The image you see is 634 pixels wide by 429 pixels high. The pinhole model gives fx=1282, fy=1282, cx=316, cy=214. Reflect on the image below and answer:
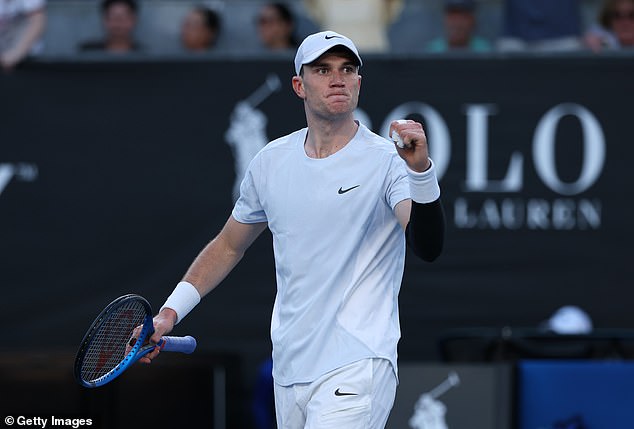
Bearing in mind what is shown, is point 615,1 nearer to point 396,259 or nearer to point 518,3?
point 518,3

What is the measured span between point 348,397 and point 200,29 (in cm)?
558

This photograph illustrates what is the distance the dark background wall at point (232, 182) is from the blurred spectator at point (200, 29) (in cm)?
79

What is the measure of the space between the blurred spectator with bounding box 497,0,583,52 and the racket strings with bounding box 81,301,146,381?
17.4 ft

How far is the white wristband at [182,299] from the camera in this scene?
5062mm

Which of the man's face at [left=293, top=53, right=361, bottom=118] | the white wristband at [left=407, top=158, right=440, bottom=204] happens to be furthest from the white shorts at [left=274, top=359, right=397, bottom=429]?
the man's face at [left=293, top=53, right=361, bottom=118]

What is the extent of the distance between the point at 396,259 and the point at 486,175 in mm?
4124

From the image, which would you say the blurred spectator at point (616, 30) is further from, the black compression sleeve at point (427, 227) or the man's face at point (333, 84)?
the black compression sleeve at point (427, 227)

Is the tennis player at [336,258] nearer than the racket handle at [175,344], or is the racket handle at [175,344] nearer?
the tennis player at [336,258]

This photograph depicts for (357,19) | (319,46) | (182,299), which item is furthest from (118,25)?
(319,46)

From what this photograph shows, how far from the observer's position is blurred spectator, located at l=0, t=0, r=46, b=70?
896cm

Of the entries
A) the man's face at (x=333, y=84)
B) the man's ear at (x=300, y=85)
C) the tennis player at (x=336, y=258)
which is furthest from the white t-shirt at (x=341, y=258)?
the man's ear at (x=300, y=85)

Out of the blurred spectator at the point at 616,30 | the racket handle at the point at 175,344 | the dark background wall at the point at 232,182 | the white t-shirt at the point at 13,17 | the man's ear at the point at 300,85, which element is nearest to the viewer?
the racket handle at the point at 175,344

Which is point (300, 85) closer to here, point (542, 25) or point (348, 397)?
point (348, 397)

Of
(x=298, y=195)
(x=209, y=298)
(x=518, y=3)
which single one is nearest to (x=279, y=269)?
(x=298, y=195)
